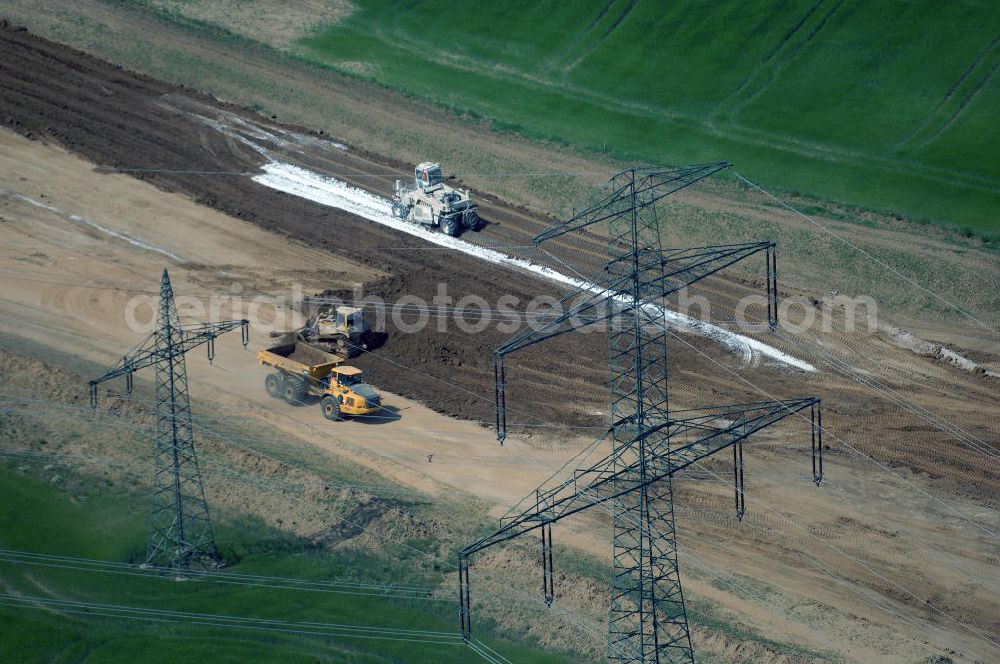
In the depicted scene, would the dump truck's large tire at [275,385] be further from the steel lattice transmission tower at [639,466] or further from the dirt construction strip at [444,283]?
the steel lattice transmission tower at [639,466]

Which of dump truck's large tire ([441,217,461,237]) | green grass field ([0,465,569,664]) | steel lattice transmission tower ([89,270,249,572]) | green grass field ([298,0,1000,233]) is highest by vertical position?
green grass field ([298,0,1000,233])

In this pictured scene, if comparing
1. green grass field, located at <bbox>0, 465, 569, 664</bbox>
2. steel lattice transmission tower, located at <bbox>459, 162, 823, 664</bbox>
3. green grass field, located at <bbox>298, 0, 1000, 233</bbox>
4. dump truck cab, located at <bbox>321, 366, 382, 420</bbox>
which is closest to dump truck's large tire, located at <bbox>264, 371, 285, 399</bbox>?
dump truck cab, located at <bbox>321, 366, 382, 420</bbox>

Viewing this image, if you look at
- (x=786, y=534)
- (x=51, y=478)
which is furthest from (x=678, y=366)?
(x=51, y=478)

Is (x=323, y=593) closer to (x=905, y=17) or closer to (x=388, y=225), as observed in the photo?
(x=388, y=225)

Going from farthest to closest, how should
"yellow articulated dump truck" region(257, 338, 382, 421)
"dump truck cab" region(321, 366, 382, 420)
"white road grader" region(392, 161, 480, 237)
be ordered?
"white road grader" region(392, 161, 480, 237)
"yellow articulated dump truck" region(257, 338, 382, 421)
"dump truck cab" region(321, 366, 382, 420)

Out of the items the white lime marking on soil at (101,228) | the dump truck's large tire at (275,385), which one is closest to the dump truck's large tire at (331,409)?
the dump truck's large tire at (275,385)

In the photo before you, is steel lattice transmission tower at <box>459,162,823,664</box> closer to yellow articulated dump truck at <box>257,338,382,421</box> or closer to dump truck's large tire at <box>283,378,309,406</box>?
yellow articulated dump truck at <box>257,338,382,421</box>

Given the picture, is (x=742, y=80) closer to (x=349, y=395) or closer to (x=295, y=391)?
(x=349, y=395)
